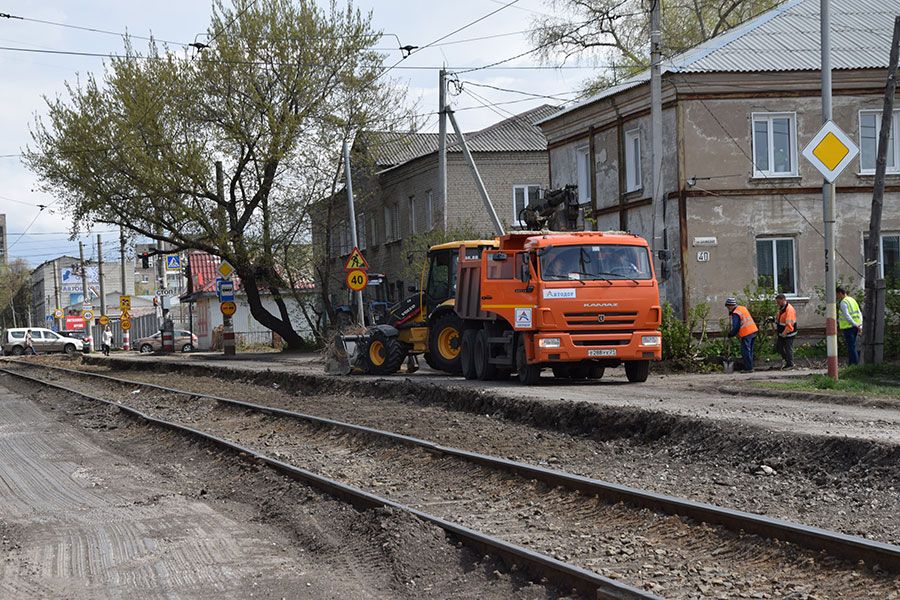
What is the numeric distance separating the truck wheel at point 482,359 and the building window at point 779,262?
8417mm

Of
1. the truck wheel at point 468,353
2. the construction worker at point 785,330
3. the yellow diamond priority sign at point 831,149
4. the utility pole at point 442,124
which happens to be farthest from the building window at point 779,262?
the yellow diamond priority sign at point 831,149

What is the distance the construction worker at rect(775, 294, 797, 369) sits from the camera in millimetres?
22859

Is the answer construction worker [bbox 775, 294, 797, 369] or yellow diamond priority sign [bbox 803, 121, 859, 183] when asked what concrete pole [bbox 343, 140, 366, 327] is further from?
yellow diamond priority sign [bbox 803, 121, 859, 183]

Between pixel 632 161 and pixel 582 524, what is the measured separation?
2148 cm

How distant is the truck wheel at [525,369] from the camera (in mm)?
20656

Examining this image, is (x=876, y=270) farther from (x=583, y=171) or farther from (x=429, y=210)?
(x=429, y=210)

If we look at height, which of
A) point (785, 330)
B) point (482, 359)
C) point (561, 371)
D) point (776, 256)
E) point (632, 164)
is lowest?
point (561, 371)

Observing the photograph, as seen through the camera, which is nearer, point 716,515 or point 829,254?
point 716,515

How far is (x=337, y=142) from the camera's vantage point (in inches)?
1725

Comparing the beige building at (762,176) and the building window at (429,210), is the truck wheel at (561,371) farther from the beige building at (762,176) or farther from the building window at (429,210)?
the building window at (429,210)

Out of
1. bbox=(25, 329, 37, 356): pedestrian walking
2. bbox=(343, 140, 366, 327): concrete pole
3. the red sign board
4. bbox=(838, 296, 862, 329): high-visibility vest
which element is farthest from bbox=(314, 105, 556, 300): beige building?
the red sign board

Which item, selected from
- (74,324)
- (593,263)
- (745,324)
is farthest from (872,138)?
(74,324)

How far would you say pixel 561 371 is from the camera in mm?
22547

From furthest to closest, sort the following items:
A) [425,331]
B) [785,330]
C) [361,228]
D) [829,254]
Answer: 1. [361,228]
2. [425,331]
3. [785,330]
4. [829,254]
